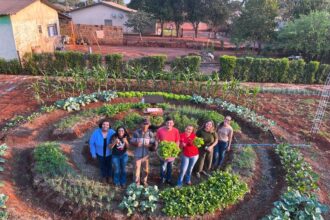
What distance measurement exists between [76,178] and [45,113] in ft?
13.7

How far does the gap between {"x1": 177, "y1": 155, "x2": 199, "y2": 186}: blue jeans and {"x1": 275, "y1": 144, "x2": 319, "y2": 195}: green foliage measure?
7.31ft

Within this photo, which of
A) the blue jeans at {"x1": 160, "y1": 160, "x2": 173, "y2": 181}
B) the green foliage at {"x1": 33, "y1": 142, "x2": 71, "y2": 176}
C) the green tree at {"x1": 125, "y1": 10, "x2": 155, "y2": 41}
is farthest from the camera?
the green tree at {"x1": 125, "y1": 10, "x2": 155, "y2": 41}

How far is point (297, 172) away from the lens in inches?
255

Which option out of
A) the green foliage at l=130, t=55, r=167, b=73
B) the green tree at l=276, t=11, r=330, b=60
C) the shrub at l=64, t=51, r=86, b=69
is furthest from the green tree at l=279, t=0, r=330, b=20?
the shrub at l=64, t=51, r=86, b=69

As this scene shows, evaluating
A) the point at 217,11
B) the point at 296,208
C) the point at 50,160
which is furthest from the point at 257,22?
the point at 50,160

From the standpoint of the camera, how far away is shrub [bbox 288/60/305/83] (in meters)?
14.5

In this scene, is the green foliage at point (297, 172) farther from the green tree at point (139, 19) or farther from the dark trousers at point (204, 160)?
the green tree at point (139, 19)

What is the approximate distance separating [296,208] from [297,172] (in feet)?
4.24

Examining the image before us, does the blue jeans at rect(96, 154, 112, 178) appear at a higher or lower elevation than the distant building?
lower

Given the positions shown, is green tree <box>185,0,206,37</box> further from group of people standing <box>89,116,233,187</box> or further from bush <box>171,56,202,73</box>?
group of people standing <box>89,116,233,187</box>

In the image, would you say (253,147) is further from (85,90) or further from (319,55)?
(319,55)

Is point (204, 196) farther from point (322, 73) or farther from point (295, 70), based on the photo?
point (322, 73)

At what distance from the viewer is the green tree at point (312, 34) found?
709 inches

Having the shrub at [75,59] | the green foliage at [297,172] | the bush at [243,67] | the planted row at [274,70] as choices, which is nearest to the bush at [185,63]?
the planted row at [274,70]
